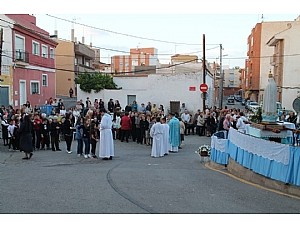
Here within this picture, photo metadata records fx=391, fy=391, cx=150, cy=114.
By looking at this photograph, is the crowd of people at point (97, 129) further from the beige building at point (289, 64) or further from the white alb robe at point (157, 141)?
the beige building at point (289, 64)

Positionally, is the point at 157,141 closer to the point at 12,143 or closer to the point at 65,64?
the point at 12,143

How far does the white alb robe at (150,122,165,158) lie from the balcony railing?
641 inches

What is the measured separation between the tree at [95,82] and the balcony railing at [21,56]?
222 inches

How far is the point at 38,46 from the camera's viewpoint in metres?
34.2

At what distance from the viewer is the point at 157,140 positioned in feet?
55.2

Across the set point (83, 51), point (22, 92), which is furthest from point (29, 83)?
point (83, 51)

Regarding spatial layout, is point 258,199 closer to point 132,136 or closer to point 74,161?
point 74,161

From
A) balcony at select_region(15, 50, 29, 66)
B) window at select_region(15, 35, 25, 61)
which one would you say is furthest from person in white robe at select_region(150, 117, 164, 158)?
window at select_region(15, 35, 25, 61)

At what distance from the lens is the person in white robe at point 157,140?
55.0ft

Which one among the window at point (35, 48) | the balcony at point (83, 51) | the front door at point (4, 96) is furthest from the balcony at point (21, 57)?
the balcony at point (83, 51)

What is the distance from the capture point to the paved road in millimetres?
7422

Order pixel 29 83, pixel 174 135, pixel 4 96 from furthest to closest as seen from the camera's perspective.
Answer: pixel 29 83 < pixel 4 96 < pixel 174 135

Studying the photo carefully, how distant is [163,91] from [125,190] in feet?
81.1

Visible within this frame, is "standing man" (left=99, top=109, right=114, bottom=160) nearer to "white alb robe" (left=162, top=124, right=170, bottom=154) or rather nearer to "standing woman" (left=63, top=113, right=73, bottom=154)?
"standing woman" (left=63, top=113, right=73, bottom=154)
